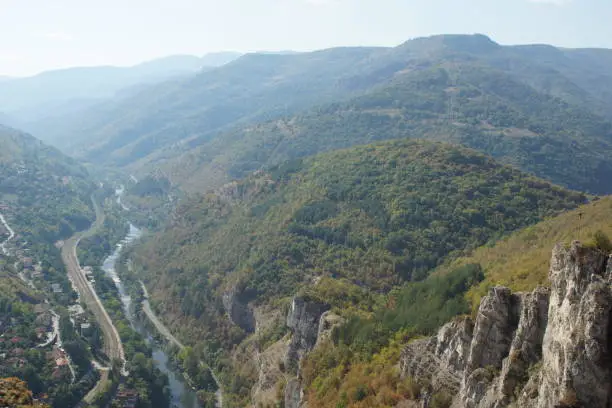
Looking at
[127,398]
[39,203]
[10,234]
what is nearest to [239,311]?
[127,398]

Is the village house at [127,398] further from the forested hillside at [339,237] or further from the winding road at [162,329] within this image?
the forested hillside at [339,237]

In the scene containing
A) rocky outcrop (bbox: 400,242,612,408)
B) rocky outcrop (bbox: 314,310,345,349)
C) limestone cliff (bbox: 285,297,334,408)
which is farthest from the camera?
limestone cliff (bbox: 285,297,334,408)

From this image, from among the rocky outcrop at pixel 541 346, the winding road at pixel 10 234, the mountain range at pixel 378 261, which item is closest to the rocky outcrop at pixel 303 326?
the mountain range at pixel 378 261

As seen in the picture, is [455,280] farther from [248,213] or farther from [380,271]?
[248,213]

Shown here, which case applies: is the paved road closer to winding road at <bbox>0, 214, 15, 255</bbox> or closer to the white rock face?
winding road at <bbox>0, 214, 15, 255</bbox>

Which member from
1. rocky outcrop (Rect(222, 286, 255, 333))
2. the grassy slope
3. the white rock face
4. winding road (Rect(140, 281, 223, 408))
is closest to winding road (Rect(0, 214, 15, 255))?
winding road (Rect(140, 281, 223, 408))
